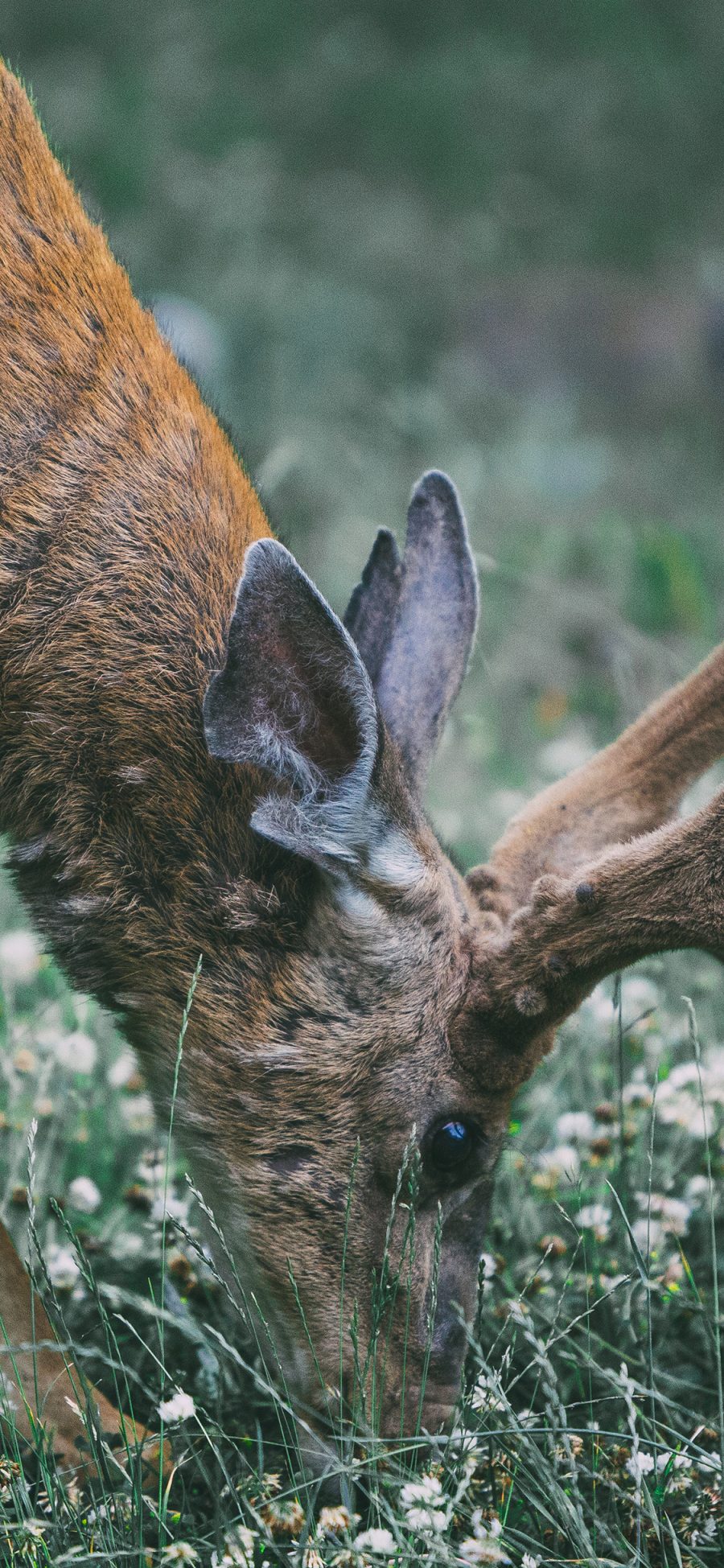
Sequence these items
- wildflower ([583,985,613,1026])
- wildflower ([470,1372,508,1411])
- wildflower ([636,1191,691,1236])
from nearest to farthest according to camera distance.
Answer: wildflower ([470,1372,508,1411]) < wildflower ([636,1191,691,1236]) < wildflower ([583,985,613,1026])

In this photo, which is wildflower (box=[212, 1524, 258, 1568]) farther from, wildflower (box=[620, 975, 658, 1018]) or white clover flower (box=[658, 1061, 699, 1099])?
wildflower (box=[620, 975, 658, 1018])

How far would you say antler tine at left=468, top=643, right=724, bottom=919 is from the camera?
10.2 ft

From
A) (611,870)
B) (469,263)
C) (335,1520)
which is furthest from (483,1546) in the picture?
(469,263)

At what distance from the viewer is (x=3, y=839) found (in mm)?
3045

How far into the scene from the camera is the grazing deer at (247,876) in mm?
2818

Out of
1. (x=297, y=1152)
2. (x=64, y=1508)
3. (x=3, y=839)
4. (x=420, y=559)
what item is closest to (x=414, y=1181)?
(x=297, y=1152)

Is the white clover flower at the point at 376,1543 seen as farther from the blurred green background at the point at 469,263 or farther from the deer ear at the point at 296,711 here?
the blurred green background at the point at 469,263

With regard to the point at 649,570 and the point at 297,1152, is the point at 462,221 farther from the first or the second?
the point at 297,1152

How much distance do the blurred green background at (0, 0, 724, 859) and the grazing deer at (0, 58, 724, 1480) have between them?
3610mm

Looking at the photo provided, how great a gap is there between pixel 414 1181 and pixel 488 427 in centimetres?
818

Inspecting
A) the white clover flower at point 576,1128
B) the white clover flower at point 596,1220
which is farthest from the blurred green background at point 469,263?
the white clover flower at point 596,1220

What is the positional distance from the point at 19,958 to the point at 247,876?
1692 mm

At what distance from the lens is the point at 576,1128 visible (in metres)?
3.62

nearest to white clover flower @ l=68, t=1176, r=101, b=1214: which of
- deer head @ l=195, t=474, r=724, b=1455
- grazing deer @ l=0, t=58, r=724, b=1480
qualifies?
grazing deer @ l=0, t=58, r=724, b=1480
